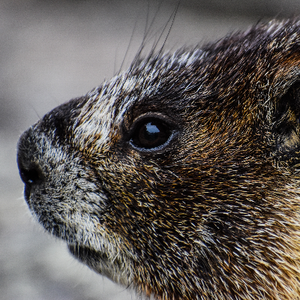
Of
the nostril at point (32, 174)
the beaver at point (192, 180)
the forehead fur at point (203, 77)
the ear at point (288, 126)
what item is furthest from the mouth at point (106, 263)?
the ear at point (288, 126)

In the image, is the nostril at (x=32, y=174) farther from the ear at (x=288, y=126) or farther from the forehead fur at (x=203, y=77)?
the ear at (x=288, y=126)

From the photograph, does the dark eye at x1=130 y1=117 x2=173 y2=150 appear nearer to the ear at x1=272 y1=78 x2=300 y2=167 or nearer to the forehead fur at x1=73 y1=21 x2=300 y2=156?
the forehead fur at x1=73 y1=21 x2=300 y2=156

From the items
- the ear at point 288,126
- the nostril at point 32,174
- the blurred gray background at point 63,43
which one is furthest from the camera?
the blurred gray background at point 63,43

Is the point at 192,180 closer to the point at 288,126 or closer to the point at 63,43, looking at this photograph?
the point at 288,126

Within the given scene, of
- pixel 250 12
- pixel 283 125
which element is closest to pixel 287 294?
pixel 283 125

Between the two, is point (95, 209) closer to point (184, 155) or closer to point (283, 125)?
point (184, 155)

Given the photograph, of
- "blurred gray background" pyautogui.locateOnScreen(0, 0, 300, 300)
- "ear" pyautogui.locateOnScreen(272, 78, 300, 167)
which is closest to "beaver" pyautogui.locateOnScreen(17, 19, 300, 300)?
"ear" pyautogui.locateOnScreen(272, 78, 300, 167)

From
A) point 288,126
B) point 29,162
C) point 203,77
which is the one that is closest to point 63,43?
point 29,162

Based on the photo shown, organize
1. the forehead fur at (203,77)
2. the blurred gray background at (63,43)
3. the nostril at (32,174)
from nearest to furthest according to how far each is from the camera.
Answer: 1. the forehead fur at (203,77)
2. the nostril at (32,174)
3. the blurred gray background at (63,43)
